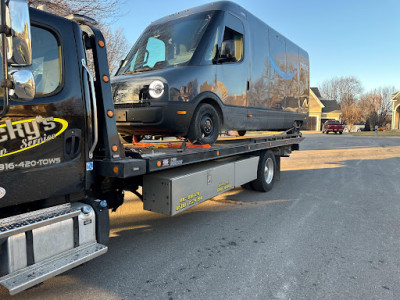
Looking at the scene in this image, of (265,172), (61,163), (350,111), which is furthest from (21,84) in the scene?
(350,111)

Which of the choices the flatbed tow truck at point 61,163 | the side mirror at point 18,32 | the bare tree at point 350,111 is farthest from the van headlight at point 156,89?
the bare tree at point 350,111

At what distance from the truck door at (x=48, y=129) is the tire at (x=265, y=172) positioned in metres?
4.27

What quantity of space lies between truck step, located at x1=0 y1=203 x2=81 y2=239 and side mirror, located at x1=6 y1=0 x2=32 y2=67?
1.18 m

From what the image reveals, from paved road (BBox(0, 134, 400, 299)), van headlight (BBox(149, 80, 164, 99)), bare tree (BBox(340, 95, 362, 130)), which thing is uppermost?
bare tree (BBox(340, 95, 362, 130))

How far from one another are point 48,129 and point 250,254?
2575mm

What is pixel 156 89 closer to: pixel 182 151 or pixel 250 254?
pixel 182 151

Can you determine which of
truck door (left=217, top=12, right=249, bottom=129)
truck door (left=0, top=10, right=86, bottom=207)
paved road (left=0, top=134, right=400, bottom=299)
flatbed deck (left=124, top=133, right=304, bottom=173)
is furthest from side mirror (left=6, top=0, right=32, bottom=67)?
truck door (left=217, top=12, right=249, bottom=129)

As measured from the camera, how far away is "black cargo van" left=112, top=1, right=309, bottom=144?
4.25 meters

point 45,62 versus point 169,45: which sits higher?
point 169,45

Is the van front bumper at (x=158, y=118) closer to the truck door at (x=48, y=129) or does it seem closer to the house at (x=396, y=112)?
the truck door at (x=48, y=129)

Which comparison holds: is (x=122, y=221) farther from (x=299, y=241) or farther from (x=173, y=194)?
(x=299, y=241)

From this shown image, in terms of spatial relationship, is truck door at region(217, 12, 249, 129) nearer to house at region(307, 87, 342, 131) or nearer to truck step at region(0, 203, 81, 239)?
truck step at region(0, 203, 81, 239)

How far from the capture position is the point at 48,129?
2.53 metres

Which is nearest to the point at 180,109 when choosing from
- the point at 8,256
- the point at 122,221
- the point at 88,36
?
the point at 88,36
